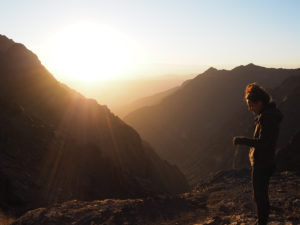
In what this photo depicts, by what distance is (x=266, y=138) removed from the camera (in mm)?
4250

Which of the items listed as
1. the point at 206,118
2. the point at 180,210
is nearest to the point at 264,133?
the point at 180,210

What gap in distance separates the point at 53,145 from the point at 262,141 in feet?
56.9

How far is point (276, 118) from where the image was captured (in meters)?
4.25

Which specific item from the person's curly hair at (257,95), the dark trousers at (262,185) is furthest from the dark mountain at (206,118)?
the person's curly hair at (257,95)

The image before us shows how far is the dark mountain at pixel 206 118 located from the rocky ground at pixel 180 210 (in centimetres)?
5752

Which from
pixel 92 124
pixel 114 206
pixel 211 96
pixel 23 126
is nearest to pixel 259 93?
pixel 114 206

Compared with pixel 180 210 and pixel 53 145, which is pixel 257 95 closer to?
pixel 180 210

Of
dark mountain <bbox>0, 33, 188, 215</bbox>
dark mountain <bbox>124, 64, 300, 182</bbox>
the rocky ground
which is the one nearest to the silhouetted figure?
the rocky ground

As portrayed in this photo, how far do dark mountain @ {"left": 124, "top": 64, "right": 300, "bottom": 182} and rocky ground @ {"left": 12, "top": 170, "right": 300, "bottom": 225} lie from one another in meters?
57.5

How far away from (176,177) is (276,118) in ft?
136

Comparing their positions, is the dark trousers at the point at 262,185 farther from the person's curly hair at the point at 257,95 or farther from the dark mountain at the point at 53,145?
the dark mountain at the point at 53,145

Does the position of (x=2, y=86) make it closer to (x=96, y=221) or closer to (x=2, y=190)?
(x=2, y=190)

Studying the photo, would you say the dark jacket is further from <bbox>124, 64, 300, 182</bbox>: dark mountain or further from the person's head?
<bbox>124, 64, 300, 182</bbox>: dark mountain

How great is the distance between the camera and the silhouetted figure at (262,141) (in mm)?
4254
